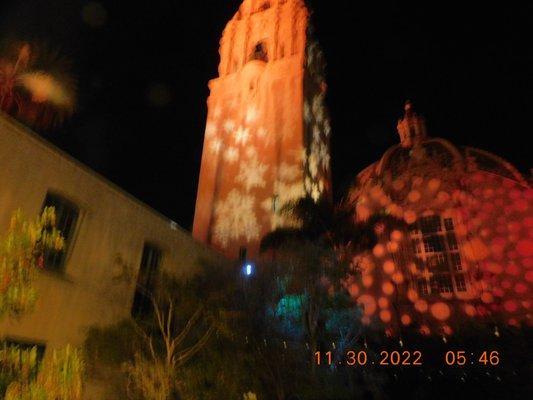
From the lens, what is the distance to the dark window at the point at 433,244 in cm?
2222

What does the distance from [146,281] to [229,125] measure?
17934 mm

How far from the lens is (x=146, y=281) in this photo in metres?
11.4

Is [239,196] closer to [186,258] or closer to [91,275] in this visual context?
[186,258]

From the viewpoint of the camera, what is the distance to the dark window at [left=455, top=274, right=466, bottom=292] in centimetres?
2046

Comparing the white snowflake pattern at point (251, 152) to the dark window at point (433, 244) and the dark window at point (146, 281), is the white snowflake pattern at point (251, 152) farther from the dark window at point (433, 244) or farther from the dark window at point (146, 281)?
the dark window at point (146, 281)

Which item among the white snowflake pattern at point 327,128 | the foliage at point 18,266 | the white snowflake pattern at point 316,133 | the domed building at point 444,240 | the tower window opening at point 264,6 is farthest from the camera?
the tower window opening at point 264,6

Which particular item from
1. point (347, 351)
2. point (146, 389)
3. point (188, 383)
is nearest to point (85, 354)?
point (146, 389)

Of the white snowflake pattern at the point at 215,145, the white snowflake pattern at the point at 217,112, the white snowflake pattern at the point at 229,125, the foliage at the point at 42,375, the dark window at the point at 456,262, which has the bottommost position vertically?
the foliage at the point at 42,375

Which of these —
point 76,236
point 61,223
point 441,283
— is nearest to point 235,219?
point 441,283

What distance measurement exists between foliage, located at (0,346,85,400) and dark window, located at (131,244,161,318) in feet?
15.2

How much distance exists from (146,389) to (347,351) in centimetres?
764

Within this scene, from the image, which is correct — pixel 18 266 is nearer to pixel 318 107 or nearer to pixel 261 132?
pixel 261 132

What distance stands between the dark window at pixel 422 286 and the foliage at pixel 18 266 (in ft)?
62.6

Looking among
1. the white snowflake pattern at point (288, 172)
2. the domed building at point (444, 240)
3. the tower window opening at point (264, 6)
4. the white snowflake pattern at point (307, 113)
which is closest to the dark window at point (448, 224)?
the domed building at point (444, 240)
